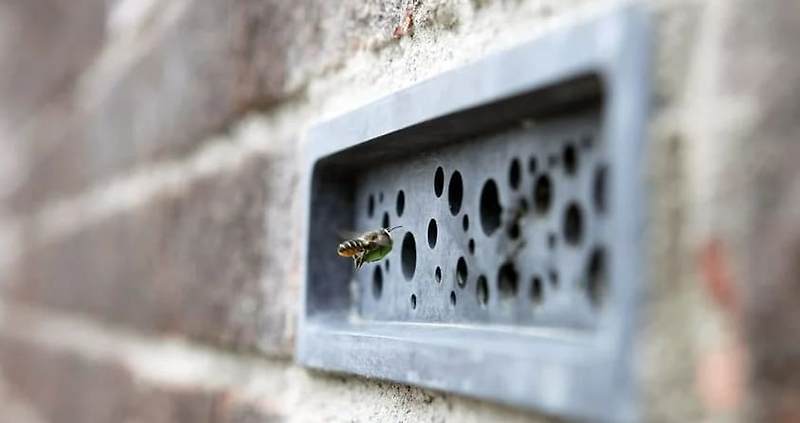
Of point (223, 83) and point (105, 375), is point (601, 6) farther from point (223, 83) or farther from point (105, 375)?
point (105, 375)

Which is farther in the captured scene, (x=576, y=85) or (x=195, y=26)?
(x=195, y=26)

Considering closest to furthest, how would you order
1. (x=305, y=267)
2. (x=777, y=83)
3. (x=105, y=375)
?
(x=777, y=83) → (x=305, y=267) → (x=105, y=375)

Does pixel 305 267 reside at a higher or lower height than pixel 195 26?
lower

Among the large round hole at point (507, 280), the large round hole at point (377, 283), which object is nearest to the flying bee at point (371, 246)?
the large round hole at point (377, 283)

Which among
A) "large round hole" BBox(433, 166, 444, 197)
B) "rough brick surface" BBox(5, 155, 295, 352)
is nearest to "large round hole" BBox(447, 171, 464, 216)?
"large round hole" BBox(433, 166, 444, 197)

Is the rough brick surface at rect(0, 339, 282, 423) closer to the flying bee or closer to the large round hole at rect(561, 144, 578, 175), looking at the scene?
the flying bee

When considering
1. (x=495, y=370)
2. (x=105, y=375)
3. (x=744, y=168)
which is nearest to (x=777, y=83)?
(x=744, y=168)
